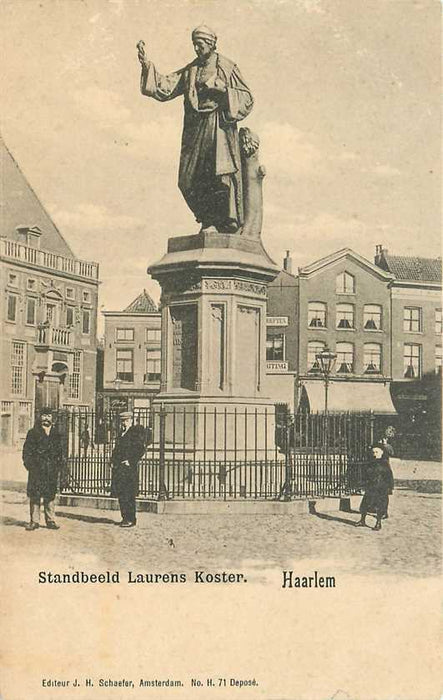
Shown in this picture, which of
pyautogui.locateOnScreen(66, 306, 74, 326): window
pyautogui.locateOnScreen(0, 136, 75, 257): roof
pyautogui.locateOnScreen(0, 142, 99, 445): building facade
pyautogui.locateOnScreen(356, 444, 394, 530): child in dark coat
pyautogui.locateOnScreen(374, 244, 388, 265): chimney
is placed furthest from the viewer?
pyautogui.locateOnScreen(374, 244, 388, 265): chimney

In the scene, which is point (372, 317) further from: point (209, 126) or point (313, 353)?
point (209, 126)

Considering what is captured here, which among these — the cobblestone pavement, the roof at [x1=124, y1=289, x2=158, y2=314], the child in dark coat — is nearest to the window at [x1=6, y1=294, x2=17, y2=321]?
the roof at [x1=124, y1=289, x2=158, y2=314]

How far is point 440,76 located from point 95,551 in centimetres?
726

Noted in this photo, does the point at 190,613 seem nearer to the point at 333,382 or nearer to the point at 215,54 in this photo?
the point at 215,54

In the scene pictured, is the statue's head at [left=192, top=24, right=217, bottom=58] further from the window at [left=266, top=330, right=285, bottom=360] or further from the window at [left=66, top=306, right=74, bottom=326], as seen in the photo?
the window at [left=266, top=330, right=285, bottom=360]

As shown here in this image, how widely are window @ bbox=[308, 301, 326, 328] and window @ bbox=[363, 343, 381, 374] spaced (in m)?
2.50

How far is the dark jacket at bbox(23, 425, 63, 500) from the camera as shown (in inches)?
402

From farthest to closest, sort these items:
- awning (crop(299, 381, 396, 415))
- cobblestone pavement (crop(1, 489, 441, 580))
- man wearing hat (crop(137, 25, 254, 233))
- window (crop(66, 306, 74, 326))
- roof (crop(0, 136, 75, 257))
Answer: window (crop(66, 306, 74, 326))
awning (crop(299, 381, 396, 415))
roof (crop(0, 136, 75, 257))
man wearing hat (crop(137, 25, 254, 233))
cobblestone pavement (crop(1, 489, 441, 580))

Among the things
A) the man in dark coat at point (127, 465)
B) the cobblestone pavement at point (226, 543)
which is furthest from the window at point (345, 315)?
the man in dark coat at point (127, 465)

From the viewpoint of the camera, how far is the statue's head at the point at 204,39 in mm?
11406

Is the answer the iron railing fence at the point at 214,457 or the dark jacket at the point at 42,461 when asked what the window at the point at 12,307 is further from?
the dark jacket at the point at 42,461

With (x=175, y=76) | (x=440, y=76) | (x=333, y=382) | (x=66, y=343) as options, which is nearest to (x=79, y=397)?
(x=66, y=343)

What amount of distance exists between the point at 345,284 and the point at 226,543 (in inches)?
1297

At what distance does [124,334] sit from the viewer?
45.9 metres
